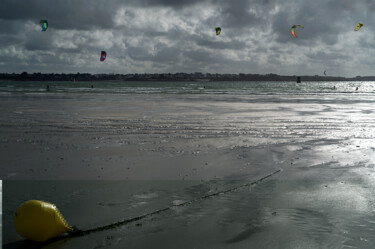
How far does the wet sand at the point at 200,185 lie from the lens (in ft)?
13.3

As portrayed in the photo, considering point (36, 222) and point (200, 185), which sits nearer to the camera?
point (36, 222)

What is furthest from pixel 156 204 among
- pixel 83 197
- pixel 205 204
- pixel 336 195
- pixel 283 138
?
pixel 283 138

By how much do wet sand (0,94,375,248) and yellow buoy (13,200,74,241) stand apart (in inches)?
6.6

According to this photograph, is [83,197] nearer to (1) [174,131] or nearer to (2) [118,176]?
(2) [118,176]

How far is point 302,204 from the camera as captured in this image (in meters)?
5.00

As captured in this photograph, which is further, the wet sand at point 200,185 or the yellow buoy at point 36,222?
the wet sand at point 200,185

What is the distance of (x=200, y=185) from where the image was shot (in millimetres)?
5883

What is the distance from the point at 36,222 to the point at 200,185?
2.76 m

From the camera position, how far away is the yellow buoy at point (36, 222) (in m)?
3.90

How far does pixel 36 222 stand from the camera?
3.90 meters

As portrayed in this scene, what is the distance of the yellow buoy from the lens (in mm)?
3898

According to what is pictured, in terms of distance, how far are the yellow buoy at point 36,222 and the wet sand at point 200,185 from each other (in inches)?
6.6

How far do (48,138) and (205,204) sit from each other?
22.3 ft

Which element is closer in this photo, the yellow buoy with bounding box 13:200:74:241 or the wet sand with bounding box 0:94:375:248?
the yellow buoy with bounding box 13:200:74:241
